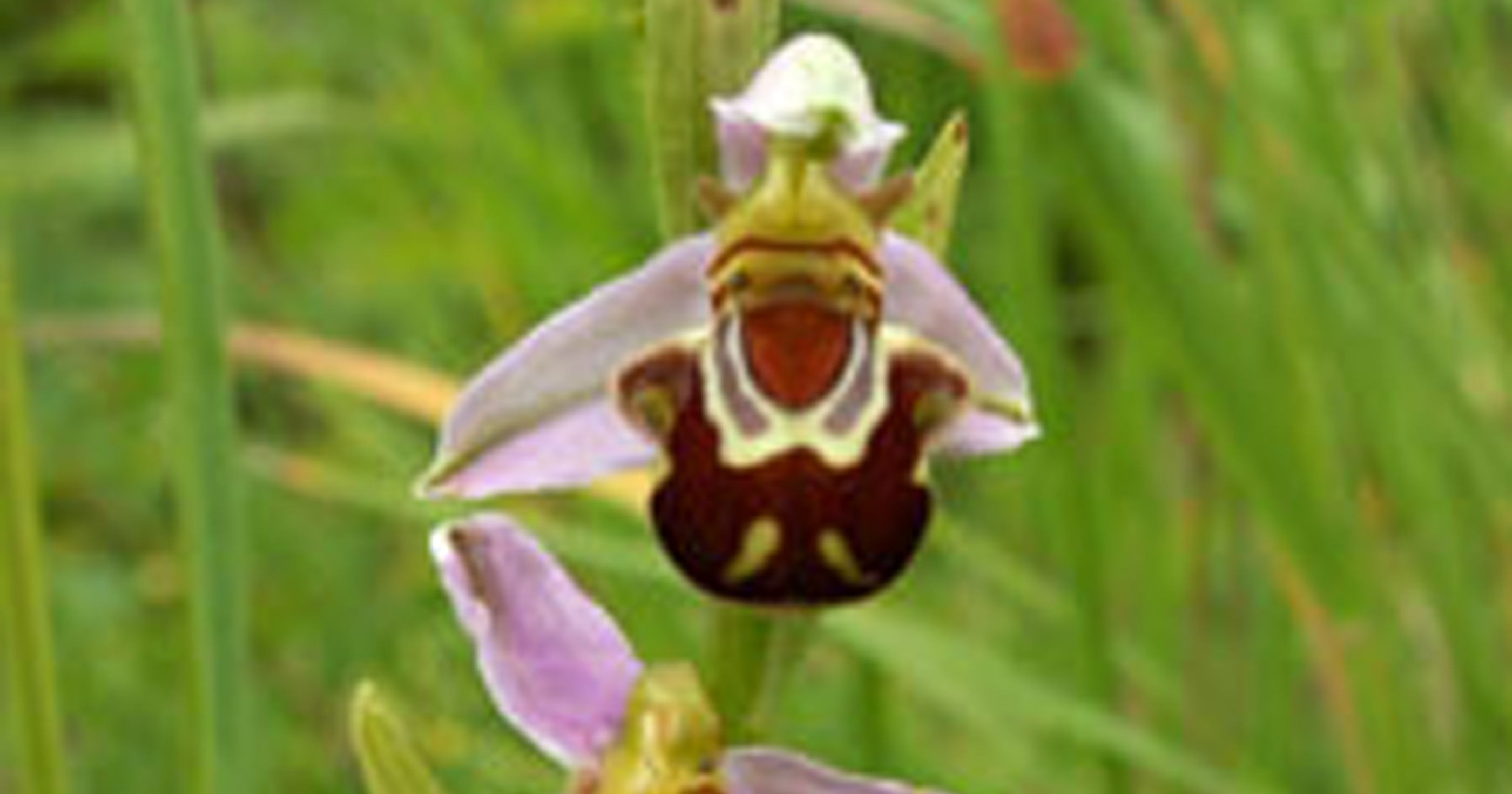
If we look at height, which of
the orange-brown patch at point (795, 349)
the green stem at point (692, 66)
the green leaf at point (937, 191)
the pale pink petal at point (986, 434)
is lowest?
the pale pink petal at point (986, 434)

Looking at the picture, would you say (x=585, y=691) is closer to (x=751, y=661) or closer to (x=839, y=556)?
(x=751, y=661)

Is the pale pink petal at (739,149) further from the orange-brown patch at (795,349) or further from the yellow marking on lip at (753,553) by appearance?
the yellow marking on lip at (753,553)

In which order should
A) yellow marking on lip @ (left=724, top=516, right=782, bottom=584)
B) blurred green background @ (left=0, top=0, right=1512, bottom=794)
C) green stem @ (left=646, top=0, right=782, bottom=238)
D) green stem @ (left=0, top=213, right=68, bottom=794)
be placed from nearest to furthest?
yellow marking on lip @ (left=724, top=516, right=782, bottom=584) → green stem @ (left=646, top=0, right=782, bottom=238) → green stem @ (left=0, top=213, right=68, bottom=794) → blurred green background @ (left=0, top=0, right=1512, bottom=794)

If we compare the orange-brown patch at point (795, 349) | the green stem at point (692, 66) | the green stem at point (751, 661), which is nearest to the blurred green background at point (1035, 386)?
the green stem at point (692, 66)

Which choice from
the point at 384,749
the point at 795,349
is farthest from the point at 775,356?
the point at 384,749

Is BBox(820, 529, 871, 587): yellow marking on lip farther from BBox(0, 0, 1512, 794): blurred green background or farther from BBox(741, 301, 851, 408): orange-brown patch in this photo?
BBox(0, 0, 1512, 794): blurred green background

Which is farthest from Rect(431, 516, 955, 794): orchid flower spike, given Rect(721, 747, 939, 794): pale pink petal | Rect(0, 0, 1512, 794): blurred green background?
Rect(0, 0, 1512, 794): blurred green background
